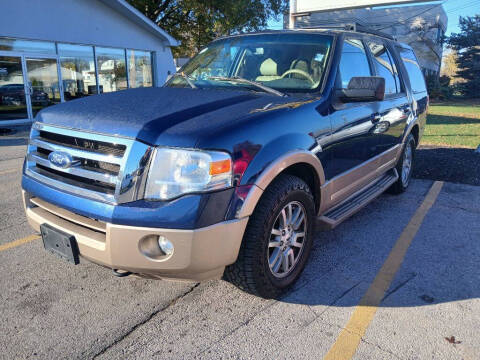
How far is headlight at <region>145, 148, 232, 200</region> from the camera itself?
2.23 meters

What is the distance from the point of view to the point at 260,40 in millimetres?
3957

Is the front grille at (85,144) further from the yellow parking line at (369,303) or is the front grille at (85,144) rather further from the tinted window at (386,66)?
the tinted window at (386,66)

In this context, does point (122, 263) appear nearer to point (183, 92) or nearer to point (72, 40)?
point (183, 92)

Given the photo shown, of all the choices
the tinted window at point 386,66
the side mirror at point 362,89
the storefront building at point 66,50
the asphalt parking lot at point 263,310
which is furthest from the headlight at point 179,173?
the storefront building at point 66,50

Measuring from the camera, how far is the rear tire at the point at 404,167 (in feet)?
17.4

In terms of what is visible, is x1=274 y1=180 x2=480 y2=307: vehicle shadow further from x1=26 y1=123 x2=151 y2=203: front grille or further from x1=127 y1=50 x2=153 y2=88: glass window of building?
x1=127 y1=50 x2=153 y2=88: glass window of building

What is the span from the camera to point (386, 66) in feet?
15.6

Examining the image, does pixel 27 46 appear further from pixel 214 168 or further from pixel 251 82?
pixel 214 168

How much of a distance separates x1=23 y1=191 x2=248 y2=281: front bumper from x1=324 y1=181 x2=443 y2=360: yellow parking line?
85cm

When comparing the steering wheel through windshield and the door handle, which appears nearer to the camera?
the steering wheel through windshield

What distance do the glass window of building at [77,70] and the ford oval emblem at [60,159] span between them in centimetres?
1281

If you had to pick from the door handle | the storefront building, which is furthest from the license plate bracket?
the storefront building

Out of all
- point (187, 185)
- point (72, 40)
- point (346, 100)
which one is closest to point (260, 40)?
point (346, 100)

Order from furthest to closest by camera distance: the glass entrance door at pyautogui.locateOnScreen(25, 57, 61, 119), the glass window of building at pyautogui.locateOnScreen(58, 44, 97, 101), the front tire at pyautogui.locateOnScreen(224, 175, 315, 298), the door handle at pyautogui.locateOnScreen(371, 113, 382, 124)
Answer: the glass window of building at pyautogui.locateOnScreen(58, 44, 97, 101), the glass entrance door at pyautogui.locateOnScreen(25, 57, 61, 119), the door handle at pyautogui.locateOnScreen(371, 113, 382, 124), the front tire at pyautogui.locateOnScreen(224, 175, 315, 298)
